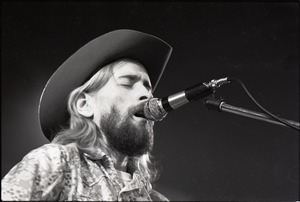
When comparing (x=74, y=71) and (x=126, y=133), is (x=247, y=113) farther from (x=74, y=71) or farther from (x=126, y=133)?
(x=74, y=71)

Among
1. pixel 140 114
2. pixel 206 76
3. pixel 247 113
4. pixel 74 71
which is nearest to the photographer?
pixel 247 113

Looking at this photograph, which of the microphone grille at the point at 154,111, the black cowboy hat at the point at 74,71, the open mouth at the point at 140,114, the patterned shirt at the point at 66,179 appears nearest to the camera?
the patterned shirt at the point at 66,179

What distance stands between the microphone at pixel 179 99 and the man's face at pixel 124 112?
0.10 metres

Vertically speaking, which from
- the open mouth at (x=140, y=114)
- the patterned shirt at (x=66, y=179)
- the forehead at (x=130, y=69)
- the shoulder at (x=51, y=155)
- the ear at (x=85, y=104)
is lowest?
the patterned shirt at (x=66, y=179)

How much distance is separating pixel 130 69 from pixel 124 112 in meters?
A: 0.16

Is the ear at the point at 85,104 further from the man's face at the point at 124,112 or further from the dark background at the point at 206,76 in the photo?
the dark background at the point at 206,76

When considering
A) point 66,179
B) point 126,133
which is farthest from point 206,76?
point 66,179

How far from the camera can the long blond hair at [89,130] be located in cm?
119

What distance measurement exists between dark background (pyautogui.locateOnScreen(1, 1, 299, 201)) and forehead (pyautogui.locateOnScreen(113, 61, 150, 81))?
0.55 ft

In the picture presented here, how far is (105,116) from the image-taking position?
125 cm

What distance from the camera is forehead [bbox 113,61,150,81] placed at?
1283 millimetres

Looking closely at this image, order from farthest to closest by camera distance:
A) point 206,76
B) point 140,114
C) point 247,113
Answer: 1. point 206,76
2. point 140,114
3. point 247,113

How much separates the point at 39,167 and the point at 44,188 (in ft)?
0.17

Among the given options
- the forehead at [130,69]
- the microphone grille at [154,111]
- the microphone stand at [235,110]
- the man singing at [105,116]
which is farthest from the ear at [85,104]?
the microphone stand at [235,110]
